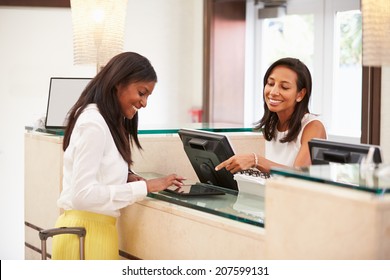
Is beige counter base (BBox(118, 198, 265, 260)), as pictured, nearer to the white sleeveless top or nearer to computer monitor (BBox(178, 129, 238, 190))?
computer monitor (BBox(178, 129, 238, 190))

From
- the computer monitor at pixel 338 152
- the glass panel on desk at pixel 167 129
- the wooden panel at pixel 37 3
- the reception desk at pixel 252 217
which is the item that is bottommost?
the reception desk at pixel 252 217

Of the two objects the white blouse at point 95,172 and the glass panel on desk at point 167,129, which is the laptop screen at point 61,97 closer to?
the glass panel on desk at point 167,129

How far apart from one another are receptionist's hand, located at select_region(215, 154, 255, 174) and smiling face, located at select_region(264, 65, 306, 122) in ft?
1.47

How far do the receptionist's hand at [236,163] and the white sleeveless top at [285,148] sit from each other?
0.47 meters

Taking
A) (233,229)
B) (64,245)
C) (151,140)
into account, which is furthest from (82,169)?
(151,140)

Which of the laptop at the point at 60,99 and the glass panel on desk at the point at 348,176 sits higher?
the laptop at the point at 60,99

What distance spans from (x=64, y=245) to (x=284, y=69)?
1269mm

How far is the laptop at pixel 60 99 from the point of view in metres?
3.90

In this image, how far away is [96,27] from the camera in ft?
12.8

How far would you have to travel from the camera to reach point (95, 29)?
3.91 metres

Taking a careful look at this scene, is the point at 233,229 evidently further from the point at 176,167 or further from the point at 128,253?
the point at 176,167

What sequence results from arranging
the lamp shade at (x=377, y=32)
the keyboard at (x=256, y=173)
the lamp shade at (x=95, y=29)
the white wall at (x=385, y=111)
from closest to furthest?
the lamp shade at (x=377, y=32), the keyboard at (x=256, y=173), the lamp shade at (x=95, y=29), the white wall at (x=385, y=111)

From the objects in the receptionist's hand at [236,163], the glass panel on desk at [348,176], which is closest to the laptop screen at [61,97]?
the receptionist's hand at [236,163]

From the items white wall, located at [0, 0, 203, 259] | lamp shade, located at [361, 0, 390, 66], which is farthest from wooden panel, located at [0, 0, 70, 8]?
lamp shade, located at [361, 0, 390, 66]
